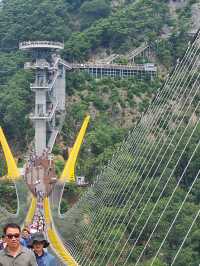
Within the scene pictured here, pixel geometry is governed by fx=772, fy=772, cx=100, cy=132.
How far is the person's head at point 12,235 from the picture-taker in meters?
4.51

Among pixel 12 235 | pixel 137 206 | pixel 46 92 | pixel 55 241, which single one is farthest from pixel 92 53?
pixel 12 235

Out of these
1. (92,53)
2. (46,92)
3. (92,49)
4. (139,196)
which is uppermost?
(139,196)

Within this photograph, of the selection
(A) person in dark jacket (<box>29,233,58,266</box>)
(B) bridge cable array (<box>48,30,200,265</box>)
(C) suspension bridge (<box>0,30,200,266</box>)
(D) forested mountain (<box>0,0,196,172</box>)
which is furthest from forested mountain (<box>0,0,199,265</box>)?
(A) person in dark jacket (<box>29,233,58,266</box>)

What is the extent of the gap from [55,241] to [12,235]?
15.5 m

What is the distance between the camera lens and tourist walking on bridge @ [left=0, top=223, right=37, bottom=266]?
174 inches

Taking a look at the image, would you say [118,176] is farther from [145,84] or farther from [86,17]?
[86,17]

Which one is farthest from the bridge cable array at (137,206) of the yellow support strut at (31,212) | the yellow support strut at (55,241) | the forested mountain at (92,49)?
the forested mountain at (92,49)

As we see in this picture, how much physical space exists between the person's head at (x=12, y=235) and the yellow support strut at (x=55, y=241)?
912 centimetres

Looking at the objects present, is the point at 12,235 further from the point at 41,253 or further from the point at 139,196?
the point at 139,196

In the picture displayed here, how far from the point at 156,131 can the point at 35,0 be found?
3792 centimetres

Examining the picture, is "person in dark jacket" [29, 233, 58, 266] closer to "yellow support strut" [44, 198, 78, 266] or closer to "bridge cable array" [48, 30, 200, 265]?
"yellow support strut" [44, 198, 78, 266]

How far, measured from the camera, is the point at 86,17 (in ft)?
197

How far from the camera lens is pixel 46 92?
43969mm

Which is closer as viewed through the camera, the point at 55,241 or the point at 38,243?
the point at 38,243
